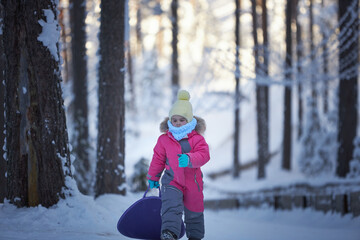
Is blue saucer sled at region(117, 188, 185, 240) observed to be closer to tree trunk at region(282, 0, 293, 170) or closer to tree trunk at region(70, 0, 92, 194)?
tree trunk at region(70, 0, 92, 194)

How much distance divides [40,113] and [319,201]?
5.71 meters

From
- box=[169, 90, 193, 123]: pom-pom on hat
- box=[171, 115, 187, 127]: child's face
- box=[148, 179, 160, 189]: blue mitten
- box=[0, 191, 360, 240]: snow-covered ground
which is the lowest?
box=[0, 191, 360, 240]: snow-covered ground

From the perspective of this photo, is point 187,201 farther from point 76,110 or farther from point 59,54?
point 76,110

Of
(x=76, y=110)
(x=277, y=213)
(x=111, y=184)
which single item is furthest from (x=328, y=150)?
(x=111, y=184)

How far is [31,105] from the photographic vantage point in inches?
177

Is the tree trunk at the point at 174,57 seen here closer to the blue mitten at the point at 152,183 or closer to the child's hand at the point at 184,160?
the blue mitten at the point at 152,183

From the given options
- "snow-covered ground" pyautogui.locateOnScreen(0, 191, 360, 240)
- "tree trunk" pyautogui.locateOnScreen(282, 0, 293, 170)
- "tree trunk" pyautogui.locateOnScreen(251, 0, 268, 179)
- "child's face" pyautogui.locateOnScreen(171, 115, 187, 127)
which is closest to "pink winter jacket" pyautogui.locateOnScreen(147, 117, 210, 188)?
"child's face" pyautogui.locateOnScreen(171, 115, 187, 127)

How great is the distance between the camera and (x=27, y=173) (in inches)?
179

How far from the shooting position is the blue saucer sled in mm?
4195

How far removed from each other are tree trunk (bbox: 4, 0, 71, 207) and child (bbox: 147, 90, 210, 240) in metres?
1.35

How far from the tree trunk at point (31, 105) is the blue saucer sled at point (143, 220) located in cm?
105

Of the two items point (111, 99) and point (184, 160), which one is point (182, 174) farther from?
point (111, 99)

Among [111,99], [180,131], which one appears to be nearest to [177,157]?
[180,131]

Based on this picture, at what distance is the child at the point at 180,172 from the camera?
394cm
